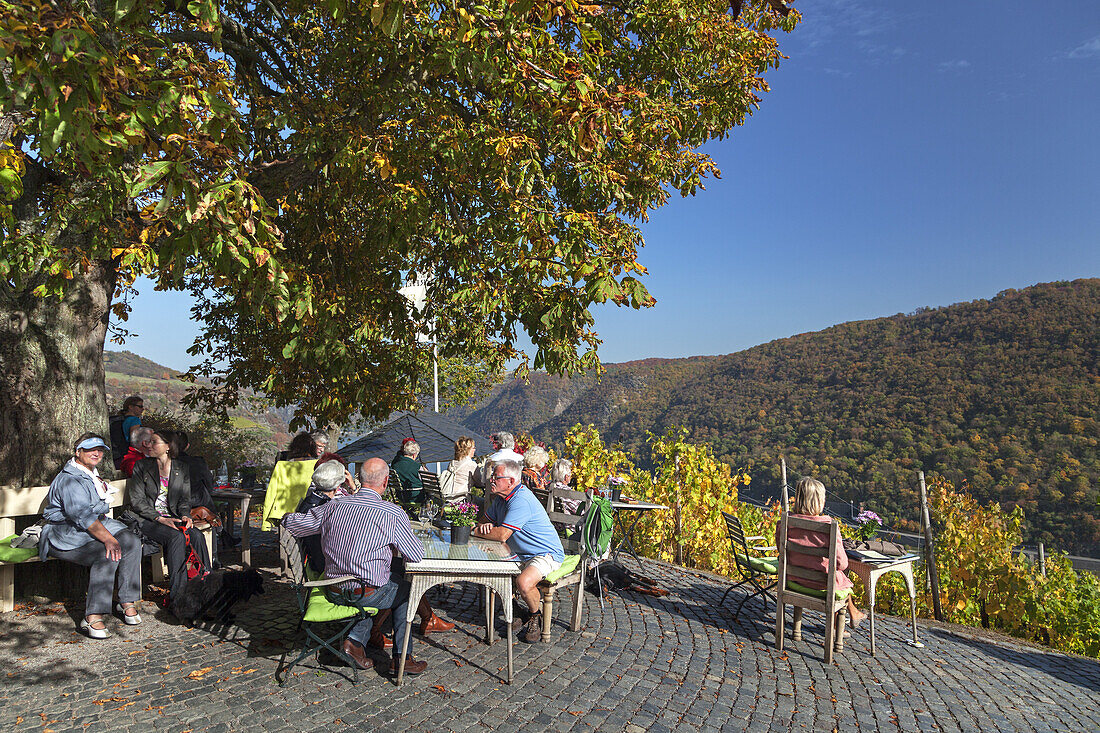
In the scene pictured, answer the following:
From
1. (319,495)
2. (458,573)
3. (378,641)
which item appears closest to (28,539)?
(319,495)

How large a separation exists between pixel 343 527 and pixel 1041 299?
62167 mm

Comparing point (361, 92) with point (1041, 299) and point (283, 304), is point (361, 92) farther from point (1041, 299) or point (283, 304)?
point (1041, 299)

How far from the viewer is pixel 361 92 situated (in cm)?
639

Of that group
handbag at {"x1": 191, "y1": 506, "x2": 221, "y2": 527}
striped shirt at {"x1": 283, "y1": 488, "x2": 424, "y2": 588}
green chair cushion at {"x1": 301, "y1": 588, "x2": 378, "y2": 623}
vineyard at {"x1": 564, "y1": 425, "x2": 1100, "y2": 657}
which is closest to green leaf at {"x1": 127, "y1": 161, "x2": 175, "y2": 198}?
striped shirt at {"x1": 283, "y1": 488, "x2": 424, "y2": 588}

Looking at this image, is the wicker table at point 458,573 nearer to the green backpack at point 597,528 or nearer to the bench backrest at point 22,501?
the green backpack at point 597,528

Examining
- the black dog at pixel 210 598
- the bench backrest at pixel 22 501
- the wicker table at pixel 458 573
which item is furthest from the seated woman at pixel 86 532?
the wicker table at pixel 458 573

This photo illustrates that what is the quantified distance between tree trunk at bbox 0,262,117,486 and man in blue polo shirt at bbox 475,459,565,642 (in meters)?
3.92

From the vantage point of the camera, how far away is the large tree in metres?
3.86

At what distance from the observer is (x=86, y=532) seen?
4754 millimetres

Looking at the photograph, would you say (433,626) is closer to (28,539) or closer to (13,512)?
(28,539)

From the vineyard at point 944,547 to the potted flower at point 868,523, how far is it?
3.15 metres

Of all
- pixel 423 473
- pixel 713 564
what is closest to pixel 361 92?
Result: pixel 423 473

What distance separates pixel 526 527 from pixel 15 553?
3857 millimetres

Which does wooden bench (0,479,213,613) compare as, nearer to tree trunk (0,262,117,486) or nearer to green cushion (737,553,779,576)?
tree trunk (0,262,117,486)
